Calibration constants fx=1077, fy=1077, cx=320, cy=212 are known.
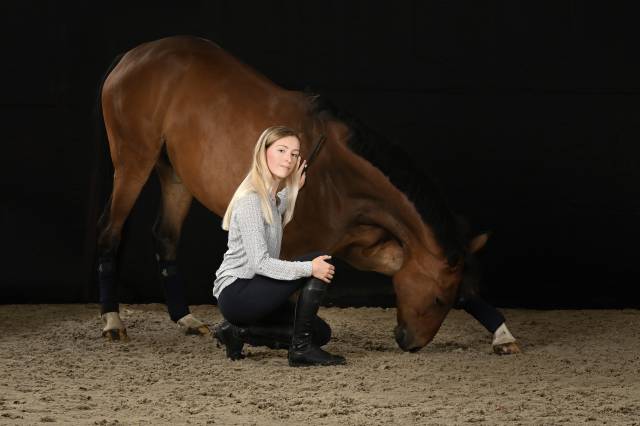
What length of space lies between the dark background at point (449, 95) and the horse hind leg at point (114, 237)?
30.8 inches

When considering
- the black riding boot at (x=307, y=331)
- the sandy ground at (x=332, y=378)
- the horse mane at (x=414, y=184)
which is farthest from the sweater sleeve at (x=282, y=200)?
the sandy ground at (x=332, y=378)

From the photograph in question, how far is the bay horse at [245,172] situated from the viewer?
4625 millimetres

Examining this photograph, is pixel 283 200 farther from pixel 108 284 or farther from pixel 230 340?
pixel 108 284

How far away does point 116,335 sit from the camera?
5.04 m

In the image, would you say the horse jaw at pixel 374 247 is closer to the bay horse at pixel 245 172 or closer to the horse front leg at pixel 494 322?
the bay horse at pixel 245 172

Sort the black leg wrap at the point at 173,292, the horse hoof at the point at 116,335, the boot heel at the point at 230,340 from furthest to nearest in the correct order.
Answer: the black leg wrap at the point at 173,292 < the horse hoof at the point at 116,335 < the boot heel at the point at 230,340

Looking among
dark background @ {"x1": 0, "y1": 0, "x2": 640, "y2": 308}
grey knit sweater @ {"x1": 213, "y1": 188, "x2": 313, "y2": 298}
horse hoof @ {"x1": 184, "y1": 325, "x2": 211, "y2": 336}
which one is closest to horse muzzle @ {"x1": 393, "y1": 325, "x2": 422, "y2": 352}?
grey knit sweater @ {"x1": 213, "y1": 188, "x2": 313, "y2": 298}

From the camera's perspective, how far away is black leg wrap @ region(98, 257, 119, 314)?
512 centimetres

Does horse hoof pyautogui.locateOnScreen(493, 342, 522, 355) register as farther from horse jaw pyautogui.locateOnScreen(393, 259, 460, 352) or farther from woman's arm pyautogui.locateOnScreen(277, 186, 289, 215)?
woman's arm pyautogui.locateOnScreen(277, 186, 289, 215)

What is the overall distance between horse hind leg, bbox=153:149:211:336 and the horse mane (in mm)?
1134

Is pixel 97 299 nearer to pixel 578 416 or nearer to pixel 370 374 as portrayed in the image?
pixel 370 374

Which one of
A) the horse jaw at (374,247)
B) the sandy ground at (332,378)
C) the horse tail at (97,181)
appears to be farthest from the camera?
the horse tail at (97,181)

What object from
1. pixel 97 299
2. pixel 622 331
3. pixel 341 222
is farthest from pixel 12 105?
pixel 622 331

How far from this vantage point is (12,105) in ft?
19.6
